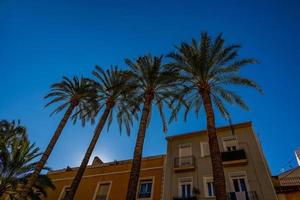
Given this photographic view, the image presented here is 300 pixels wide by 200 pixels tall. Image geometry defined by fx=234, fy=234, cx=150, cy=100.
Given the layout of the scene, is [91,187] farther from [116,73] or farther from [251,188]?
[251,188]

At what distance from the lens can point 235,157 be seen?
63.5 feet

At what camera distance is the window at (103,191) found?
904 inches

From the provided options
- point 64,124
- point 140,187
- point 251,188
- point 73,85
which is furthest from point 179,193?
point 73,85

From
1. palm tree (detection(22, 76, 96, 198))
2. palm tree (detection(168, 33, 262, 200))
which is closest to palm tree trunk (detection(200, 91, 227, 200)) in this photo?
palm tree (detection(168, 33, 262, 200))

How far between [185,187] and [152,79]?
966 centimetres

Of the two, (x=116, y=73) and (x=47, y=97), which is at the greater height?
(x=116, y=73)

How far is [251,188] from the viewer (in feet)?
56.4

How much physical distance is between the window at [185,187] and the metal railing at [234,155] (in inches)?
137

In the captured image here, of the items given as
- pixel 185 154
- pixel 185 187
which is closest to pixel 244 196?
pixel 185 187

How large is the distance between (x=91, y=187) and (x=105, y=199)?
7.83 feet

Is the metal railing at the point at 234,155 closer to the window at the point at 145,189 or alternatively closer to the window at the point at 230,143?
the window at the point at 230,143

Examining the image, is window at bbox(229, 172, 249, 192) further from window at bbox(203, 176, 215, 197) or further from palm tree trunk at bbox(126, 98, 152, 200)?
palm tree trunk at bbox(126, 98, 152, 200)

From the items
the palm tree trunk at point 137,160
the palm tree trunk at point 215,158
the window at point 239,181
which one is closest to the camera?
the palm tree trunk at point 215,158

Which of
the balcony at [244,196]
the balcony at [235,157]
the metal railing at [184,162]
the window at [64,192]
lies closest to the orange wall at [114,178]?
the window at [64,192]
